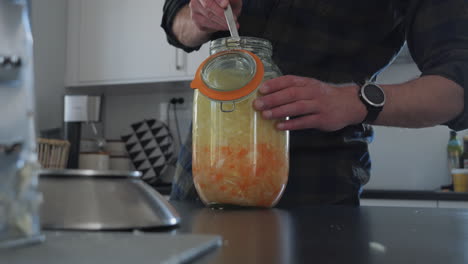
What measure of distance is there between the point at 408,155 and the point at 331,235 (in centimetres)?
220

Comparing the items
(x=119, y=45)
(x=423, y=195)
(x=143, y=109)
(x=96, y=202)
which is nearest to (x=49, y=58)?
(x=119, y=45)

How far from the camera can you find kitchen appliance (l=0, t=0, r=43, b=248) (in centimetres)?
25

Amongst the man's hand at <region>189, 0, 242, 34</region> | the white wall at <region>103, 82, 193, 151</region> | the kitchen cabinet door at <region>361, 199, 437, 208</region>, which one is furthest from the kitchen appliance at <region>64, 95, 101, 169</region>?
the man's hand at <region>189, 0, 242, 34</region>

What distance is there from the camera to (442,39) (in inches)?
30.8

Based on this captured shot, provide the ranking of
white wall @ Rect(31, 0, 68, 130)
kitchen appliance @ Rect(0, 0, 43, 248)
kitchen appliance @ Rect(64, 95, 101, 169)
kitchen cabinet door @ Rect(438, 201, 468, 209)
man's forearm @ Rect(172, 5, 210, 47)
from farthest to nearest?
white wall @ Rect(31, 0, 68, 130) < kitchen appliance @ Rect(64, 95, 101, 169) < kitchen cabinet door @ Rect(438, 201, 468, 209) < man's forearm @ Rect(172, 5, 210, 47) < kitchen appliance @ Rect(0, 0, 43, 248)

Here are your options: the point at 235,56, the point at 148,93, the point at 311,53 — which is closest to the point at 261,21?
the point at 311,53

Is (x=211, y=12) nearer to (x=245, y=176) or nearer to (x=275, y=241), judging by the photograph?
(x=245, y=176)

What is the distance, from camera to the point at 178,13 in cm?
99

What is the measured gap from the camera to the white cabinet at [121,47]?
8.76ft

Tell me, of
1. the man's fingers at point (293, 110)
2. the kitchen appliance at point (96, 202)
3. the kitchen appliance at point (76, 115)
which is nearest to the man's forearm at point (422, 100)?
the man's fingers at point (293, 110)

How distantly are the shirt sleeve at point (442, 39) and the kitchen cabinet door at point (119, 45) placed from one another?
6.04ft

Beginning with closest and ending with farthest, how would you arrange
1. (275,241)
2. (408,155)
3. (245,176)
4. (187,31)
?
(275,241) < (245,176) < (187,31) < (408,155)

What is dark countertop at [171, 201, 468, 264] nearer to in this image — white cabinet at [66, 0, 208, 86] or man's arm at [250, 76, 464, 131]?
man's arm at [250, 76, 464, 131]

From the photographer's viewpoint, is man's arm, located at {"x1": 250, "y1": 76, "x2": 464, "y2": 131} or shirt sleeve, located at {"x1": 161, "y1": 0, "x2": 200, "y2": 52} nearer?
man's arm, located at {"x1": 250, "y1": 76, "x2": 464, "y2": 131}
